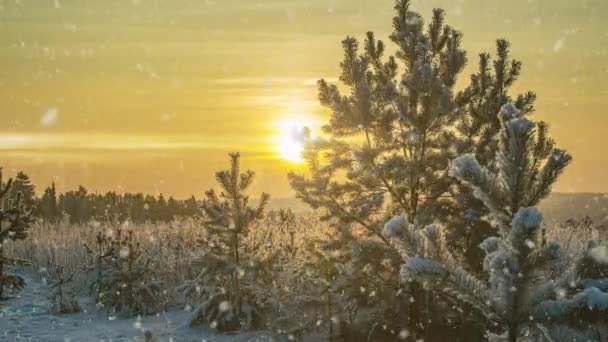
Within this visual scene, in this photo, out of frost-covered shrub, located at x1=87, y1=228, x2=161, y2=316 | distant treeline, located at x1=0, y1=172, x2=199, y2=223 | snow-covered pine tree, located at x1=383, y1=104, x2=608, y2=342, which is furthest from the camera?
distant treeline, located at x1=0, y1=172, x2=199, y2=223

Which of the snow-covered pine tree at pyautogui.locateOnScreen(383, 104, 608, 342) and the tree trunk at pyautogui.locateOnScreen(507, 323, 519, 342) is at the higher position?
the snow-covered pine tree at pyautogui.locateOnScreen(383, 104, 608, 342)

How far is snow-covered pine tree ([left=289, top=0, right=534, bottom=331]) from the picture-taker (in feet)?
33.3

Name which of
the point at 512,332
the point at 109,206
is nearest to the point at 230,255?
the point at 512,332

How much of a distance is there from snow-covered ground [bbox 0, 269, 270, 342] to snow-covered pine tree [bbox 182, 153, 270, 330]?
60 cm

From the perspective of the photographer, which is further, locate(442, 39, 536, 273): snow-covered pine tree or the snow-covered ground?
the snow-covered ground

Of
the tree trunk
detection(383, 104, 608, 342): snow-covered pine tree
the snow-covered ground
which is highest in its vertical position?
detection(383, 104, 608, 342): snow-covered pine tree

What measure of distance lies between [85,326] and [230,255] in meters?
3.58

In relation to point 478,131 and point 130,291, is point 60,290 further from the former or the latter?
point 478,131

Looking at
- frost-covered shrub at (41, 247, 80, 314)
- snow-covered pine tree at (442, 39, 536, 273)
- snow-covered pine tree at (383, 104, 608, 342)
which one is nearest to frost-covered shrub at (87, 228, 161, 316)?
frost-covered shrub at (41, 247, 80, 314)

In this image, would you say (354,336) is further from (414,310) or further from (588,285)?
(588,285)

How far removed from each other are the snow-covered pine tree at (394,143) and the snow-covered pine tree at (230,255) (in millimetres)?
2595

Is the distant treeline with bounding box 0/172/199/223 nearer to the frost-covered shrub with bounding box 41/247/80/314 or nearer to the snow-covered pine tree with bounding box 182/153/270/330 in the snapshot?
→ the frost-covered shrub with bounding box 41/247/80/314

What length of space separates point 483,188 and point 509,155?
0.20m

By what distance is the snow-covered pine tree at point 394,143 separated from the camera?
400 inches
